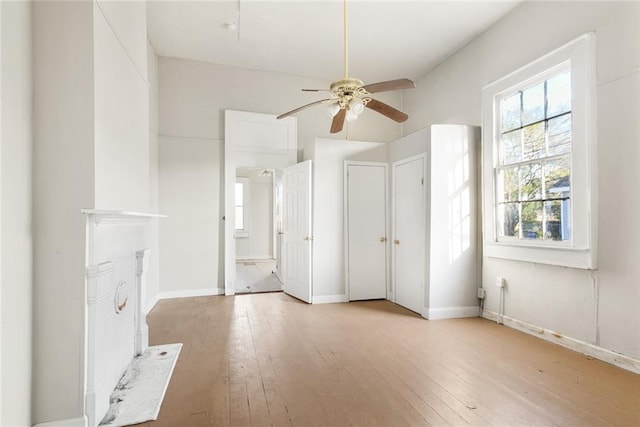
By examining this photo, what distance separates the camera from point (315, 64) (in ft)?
17.7

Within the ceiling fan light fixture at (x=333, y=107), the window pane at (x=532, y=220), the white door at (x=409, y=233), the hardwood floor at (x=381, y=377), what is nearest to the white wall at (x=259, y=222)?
the white door at (x=409, y=233)

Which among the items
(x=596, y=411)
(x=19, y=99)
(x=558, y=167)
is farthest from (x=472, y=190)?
(x=19, y=99)

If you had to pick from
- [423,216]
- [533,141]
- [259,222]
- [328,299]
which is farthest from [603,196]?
[259,222]

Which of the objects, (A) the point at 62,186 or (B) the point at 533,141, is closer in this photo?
(A) the point at 62,186

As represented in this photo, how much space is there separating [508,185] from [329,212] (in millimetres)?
2420

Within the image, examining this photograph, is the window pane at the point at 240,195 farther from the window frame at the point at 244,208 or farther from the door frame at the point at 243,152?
the door frame at the point at 243,152

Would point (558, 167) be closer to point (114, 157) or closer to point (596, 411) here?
point (596, 411)

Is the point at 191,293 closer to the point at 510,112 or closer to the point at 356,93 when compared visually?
the point at 356,93

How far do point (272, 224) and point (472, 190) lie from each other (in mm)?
6864

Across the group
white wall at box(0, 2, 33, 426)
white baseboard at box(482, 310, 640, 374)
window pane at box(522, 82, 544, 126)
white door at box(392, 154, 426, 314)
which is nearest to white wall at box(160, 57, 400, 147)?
white door at box(392, 154, 426, 314)

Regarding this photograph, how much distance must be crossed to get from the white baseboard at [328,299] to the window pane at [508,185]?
2.57 metres

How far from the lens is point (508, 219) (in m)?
3.88

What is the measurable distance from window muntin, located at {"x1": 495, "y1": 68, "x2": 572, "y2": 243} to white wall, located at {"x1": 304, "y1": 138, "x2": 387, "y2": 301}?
1.98m

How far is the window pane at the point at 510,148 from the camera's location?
3756 millimetres
